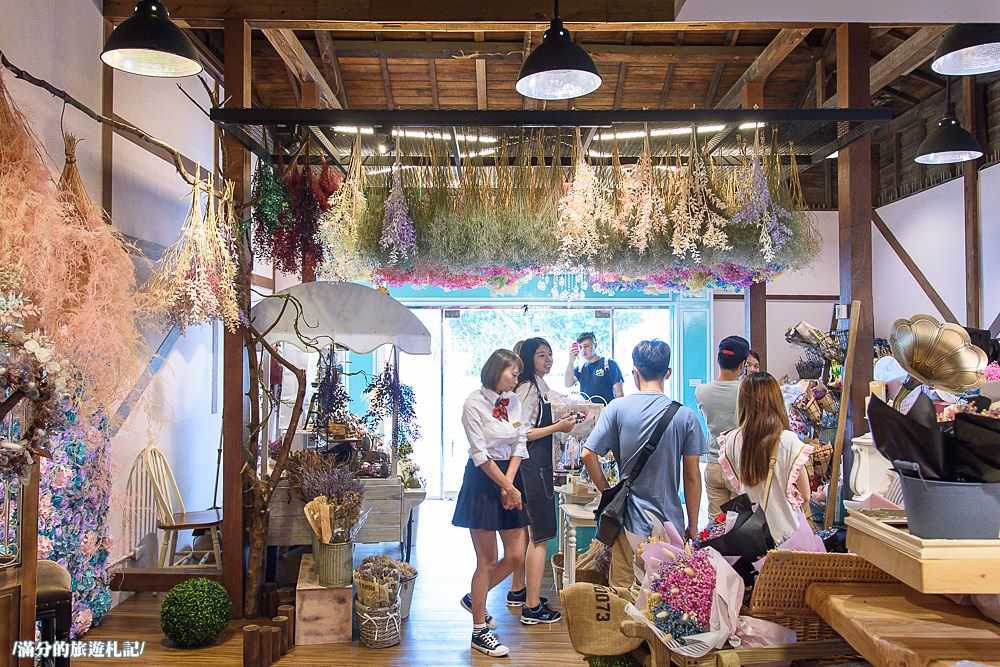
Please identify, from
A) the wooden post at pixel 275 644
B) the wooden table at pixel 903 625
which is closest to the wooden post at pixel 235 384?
the wooden post at pixel 275 644

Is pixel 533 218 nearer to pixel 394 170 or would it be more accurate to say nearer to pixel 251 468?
pixel 394 170

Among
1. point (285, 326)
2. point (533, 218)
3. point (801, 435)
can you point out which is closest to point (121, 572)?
point (285, 326)

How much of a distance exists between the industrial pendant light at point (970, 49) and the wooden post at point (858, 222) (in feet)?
3.00

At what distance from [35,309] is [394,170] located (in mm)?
2164

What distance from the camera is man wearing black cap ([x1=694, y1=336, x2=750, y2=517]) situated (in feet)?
15.0

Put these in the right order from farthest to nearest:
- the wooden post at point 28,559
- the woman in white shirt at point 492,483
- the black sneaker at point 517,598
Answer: the black sneaker at point 517,598 → the woman in white shirt at point 492,483 → the wooden post at point 28,559

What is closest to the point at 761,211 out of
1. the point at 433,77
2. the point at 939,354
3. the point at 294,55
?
the point at 939,354

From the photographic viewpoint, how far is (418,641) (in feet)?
13.6

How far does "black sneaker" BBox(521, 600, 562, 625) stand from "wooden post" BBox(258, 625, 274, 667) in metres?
1.46

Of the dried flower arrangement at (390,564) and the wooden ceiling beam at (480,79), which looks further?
the wooden ceiling beam at (480,79)

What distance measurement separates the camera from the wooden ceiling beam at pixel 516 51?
22.2 ft

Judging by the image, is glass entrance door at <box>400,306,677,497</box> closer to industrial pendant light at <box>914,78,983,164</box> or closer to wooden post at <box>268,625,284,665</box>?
industrial pendant light at <box>914,78,983,164</box>

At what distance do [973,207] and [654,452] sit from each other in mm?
5922

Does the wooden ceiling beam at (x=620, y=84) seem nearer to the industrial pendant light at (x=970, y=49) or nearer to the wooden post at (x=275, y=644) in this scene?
the industrial pendant light at (x=970, y=49)
